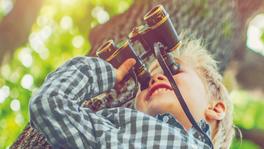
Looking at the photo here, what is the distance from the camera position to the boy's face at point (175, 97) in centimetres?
180

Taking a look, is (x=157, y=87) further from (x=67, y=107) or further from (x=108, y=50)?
(x=67, y=107)

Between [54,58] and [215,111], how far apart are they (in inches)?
128

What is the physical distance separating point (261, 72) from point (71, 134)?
2.44 metres

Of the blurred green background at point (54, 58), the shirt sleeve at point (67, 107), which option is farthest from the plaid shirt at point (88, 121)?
the blurred green background at point (54, 58)

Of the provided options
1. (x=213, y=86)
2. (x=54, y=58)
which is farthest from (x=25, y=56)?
(x=213, y=86)

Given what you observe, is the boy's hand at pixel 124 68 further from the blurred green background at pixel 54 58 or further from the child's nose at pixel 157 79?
the blurred green background at pixel 54 58

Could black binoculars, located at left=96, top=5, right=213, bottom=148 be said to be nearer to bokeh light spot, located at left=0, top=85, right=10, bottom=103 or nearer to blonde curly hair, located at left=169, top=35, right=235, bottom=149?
blonde curly hair, located at left=169, top=35, right=235, bottom=149

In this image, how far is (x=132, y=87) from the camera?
85.4 inches

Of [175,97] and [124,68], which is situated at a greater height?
[124,68]

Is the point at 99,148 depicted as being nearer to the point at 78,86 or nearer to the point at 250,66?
the point at 78,86

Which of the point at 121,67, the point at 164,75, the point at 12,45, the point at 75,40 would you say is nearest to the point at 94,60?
the point at 121,67

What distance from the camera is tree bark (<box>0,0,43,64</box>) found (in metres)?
2.86

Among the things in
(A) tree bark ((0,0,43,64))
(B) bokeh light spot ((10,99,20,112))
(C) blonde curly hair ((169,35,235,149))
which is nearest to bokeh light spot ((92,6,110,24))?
(B) bokeh light spot ((10,99,20,112))

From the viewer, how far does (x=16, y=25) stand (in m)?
2.87
